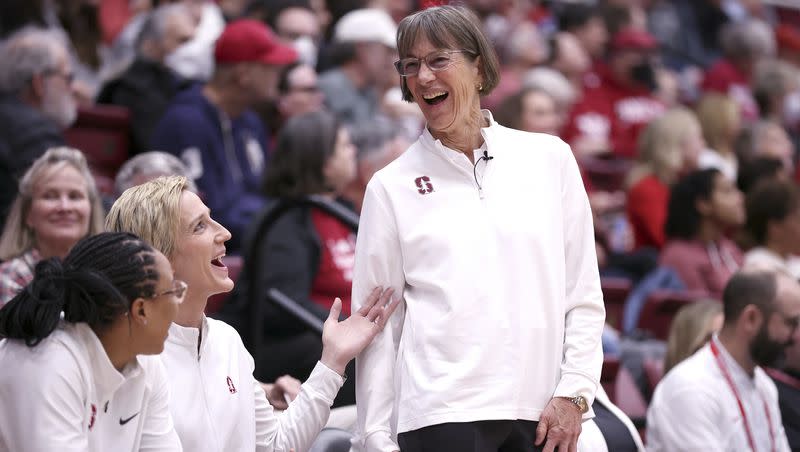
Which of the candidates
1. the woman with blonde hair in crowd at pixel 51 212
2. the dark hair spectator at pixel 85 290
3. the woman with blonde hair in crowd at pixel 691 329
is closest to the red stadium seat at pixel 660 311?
the woman with blonde hair in crowd at pixel 691 329

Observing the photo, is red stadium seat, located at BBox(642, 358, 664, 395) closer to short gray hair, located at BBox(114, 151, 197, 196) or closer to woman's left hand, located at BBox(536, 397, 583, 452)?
short gray hair, located at BBox(114, 151, 197, 196)

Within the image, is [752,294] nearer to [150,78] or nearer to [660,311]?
[660,311]

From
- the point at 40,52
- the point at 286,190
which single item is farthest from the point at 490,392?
the point at 40,52

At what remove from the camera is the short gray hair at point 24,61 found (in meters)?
5.92

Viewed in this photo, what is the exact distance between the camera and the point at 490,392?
3.22 metres

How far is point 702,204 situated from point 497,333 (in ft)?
14.4

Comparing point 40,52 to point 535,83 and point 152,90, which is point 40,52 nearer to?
point 152,90

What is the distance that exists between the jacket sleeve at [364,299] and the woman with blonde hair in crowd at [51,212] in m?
1.59

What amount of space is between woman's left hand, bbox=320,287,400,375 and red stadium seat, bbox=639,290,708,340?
339 cm

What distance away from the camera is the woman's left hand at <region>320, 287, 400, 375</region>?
3445mm

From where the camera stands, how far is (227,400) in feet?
11.4

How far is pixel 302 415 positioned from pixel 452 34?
3.67ft

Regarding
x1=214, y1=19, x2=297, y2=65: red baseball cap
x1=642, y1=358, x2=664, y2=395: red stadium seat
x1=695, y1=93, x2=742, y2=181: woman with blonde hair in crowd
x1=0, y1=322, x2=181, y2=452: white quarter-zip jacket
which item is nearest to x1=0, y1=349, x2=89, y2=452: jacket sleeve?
x1=0, y1=322, x2=181, y2=452: white quarter-zip jacket

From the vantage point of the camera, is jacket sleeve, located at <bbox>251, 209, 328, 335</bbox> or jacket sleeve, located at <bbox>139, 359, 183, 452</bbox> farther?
jacket sleeve, located at <bbox>251, 209, 328, 335</bbox>
